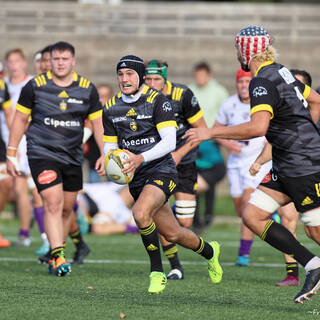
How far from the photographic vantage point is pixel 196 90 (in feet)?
54.0

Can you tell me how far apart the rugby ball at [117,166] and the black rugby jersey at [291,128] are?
1.25 metres

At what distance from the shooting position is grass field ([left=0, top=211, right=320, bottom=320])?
6.27 meters

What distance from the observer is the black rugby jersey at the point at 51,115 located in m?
8.90

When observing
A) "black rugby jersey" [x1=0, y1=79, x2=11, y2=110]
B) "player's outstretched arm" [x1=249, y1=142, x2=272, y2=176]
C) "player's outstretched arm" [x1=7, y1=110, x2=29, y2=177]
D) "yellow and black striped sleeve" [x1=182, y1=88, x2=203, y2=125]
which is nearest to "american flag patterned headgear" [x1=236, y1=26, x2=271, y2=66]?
"player's outstretched arm" [x1=249, y1=142, x2=272, y2=176]

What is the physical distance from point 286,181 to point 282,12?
22.1 meters

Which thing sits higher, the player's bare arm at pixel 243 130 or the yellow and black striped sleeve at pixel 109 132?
the player's bare arm at pixel 243 130

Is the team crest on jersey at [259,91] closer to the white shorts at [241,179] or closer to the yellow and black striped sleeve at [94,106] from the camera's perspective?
the yellow and black striped sleeve at [94,106]

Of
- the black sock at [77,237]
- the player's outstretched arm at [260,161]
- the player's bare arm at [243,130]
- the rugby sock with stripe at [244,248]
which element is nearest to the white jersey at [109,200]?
the black sock at [77,237]

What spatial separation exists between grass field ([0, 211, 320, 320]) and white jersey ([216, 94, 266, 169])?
4.18ft

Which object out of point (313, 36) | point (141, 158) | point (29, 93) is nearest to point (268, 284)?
point (141, 158)

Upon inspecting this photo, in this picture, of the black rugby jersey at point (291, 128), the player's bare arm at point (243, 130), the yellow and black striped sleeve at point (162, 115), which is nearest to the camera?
the player's bare arm at point (243, 130)

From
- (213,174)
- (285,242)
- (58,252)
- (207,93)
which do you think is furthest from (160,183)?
(207,93)

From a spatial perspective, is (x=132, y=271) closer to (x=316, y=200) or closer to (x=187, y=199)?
(x=187, y=199)

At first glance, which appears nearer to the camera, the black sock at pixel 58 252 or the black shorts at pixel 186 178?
the black sock at pixel 58 252
